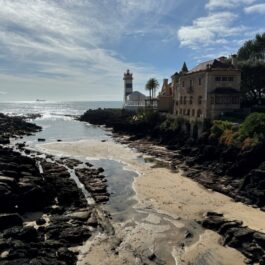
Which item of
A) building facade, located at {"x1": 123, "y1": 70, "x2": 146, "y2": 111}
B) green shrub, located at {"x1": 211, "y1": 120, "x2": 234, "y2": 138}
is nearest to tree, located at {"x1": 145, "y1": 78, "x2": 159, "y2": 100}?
building facade, located at {"x1": 123, "y1": 70, "x2": 146, "y2": 111}

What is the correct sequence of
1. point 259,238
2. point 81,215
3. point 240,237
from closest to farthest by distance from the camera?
point 259,238 → point 240,237 → point 81,215

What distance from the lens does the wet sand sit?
2292cm

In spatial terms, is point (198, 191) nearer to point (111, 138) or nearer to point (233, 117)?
point (233, 117)

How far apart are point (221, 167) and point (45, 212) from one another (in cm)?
2256

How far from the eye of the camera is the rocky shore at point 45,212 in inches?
881

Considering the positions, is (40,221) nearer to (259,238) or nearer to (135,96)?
(259,238)

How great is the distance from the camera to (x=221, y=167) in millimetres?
43562

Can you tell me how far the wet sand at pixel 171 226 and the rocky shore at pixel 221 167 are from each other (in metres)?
1.01

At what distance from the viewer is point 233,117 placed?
186ft

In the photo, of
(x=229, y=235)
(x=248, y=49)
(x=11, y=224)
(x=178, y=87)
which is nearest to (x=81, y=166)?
(x=11, y=224)

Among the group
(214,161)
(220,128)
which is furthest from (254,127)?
(220,128)

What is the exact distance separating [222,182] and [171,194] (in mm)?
7091

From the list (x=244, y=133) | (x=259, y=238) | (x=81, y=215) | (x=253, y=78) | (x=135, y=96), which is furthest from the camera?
(x=135, y=96)

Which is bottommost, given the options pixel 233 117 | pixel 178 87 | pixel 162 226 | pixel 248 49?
pixel 162 226
